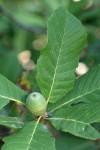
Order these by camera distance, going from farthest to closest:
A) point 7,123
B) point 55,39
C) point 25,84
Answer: point 25,84 → point 55,39 → point 7,123

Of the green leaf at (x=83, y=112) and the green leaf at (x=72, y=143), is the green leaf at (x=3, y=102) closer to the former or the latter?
the green leaf at (x=83, y=112)

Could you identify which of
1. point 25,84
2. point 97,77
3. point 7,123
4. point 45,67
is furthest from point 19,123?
point 25,84

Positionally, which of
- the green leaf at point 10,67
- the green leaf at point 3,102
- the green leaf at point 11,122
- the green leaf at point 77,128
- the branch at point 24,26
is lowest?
the green leaf at point 77,128

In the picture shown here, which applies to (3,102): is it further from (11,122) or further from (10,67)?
(10,67)

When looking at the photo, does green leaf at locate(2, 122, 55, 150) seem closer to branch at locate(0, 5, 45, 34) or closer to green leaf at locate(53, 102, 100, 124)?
green leaf at locate(53, 102, 100, 124)

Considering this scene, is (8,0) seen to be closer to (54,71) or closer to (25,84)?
(25,84)

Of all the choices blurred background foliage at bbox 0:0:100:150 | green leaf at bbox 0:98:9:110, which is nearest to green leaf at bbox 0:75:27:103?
green leaf at bbox 0:98:9:110

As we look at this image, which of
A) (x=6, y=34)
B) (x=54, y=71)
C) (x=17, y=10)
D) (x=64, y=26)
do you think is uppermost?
(x=17, y=10)

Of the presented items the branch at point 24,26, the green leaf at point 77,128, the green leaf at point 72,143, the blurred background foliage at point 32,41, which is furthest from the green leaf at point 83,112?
the branch at point 24,26
